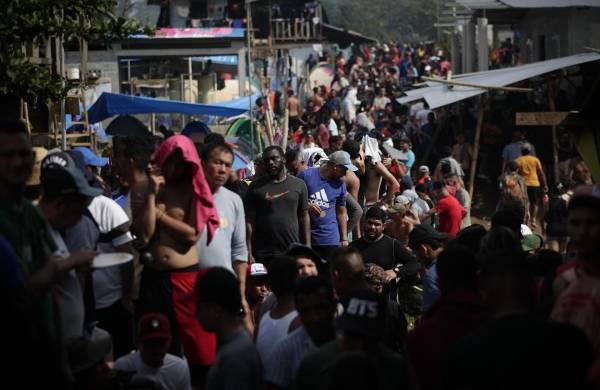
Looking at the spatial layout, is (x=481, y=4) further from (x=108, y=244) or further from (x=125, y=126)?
(x=108, y=244)

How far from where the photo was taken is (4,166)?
5180 mm

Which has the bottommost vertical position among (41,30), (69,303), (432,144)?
(432,144)

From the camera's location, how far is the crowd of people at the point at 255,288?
4750 mm

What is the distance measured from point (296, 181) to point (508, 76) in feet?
44.0

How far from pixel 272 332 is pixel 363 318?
59.3 inches

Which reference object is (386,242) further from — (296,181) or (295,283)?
(295,283)

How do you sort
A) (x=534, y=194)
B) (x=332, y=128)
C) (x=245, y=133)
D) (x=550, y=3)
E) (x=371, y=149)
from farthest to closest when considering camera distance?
1. (x=332, y=128)
2. (x=550, y=3)
3. (x=245, y=133)
4. (x=534, y=194)
5. (x=371, y=149)

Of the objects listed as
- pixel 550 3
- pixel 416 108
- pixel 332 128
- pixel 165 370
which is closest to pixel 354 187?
pixel 165 370

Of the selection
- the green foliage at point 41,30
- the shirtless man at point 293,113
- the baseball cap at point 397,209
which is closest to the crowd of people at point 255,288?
the baseball cap at point 397,209

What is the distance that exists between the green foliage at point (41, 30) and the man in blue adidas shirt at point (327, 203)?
2406mm

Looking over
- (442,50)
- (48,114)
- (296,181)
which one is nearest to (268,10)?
(442,50)

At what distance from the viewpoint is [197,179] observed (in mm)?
7188

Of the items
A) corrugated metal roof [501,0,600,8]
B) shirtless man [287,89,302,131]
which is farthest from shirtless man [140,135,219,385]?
shirtless man [287,89,302,131]

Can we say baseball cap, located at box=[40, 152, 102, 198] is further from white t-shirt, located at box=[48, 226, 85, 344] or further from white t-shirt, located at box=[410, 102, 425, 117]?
white t-shirt, located at box=[410, 102, 425, 117]
